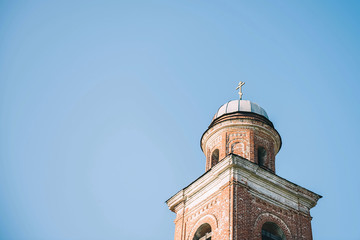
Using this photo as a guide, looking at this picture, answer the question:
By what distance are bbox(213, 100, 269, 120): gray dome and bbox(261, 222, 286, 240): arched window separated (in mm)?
6416

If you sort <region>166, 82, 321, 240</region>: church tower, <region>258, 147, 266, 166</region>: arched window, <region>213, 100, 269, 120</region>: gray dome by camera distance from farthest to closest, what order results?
<region>213, 100, 269, 120</region>: gray dome → <region>258, 147, 266, 166</region>: arched window → <region>166, 82, 321, 240</region>: church tower

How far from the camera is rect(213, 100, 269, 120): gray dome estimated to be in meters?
25.9

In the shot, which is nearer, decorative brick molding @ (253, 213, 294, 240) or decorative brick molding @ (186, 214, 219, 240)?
decorative brick molding @ (253, 213, 294, 240)

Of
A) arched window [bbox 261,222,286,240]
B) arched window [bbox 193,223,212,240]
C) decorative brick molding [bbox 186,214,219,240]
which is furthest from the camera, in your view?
arched window [bbox 193,223,212,240]

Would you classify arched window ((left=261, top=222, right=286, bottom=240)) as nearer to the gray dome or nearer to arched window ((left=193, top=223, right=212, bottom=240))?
arched window ((left=193, top=223, right=212, bottom=240))

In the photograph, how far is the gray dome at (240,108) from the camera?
25875 mm

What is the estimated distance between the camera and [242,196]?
2108 centimetres

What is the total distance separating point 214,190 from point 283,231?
131 inches

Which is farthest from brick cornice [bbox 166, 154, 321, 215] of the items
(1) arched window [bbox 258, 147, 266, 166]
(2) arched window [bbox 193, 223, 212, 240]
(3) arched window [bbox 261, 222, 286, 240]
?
(1) arched window [bbox 258, 147, 266, 166]

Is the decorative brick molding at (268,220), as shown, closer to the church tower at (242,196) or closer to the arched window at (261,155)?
the church tower at (242,196)

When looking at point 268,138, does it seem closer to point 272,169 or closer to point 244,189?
point 272,169

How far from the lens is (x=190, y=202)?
23297 millimetres

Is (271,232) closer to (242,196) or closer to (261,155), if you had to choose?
(242,196)

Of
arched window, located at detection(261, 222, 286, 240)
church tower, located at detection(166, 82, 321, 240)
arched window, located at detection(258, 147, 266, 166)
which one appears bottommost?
arched window, located at detection(261, 222, 286, 240)
